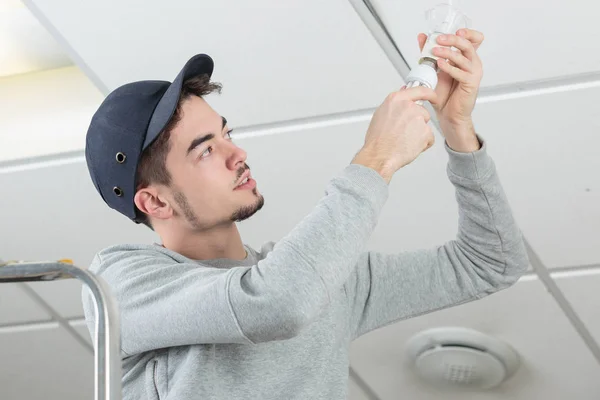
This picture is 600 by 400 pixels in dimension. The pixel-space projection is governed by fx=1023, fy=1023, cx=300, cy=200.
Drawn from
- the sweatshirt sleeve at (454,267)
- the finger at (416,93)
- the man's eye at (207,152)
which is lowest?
the sweatshirt sleeve at (454,267)

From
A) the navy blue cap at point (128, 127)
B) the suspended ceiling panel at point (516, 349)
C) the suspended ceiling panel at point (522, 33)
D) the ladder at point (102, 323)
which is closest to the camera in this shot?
the ladder at point (102, 323)

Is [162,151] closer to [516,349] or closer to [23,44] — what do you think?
[23,44]

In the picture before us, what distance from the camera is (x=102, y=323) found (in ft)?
3.46

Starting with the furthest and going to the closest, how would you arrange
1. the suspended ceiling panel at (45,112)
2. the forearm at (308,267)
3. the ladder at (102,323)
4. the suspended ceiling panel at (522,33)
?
the suspended ceiling panel at (45,112) → the suspended ceiling panel at (522,33) → the forearm at (308,267) → the ladder at (102,323)

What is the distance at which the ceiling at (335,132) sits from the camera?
73.0 inches

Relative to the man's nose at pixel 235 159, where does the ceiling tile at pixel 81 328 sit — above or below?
below

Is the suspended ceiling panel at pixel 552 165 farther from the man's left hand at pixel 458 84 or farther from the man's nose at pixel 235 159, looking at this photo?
the man's nose at pixel 235 159

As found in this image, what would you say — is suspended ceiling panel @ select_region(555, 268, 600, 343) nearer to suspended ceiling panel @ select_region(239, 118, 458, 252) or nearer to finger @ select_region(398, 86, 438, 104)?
suspended ceiling panel @ select_region(239, 118, 458, 252)

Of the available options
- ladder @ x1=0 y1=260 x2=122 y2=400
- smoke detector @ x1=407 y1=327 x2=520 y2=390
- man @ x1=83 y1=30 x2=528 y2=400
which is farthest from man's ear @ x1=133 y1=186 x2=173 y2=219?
smoke detector @ x1=407 y1=327 x2=520 y2=390

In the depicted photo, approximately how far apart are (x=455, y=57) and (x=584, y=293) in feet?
Result: 3.94

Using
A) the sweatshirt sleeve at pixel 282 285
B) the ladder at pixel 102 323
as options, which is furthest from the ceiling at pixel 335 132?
the ladder at pixel 102 323

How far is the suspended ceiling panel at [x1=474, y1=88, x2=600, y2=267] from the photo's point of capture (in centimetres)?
198

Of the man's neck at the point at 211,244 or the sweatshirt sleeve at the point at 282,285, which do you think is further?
the man's neck at the point at 211,244

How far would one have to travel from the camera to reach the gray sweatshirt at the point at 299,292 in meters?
1.29
